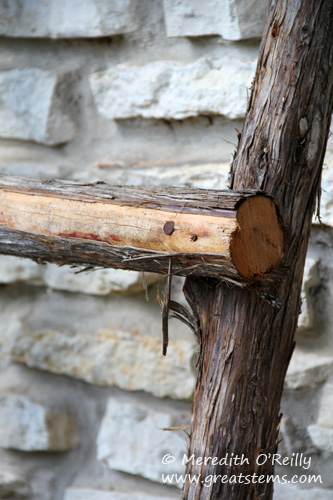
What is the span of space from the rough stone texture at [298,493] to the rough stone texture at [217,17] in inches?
25.2

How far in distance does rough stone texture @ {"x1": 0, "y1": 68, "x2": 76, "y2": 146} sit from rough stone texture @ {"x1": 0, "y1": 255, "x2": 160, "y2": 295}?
0.21 metres

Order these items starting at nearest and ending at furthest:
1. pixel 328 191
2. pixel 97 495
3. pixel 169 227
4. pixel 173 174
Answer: pixel 169 227
pixel 328 191
pixel 173 174
pixel 97 495

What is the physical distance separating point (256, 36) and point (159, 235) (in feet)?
1.27

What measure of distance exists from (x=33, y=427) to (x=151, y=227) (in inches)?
23.5

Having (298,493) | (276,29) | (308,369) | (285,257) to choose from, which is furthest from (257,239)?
(298,493)

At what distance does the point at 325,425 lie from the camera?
787 mm

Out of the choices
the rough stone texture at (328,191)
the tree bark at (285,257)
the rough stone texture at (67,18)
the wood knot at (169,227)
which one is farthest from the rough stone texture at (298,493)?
the rough stone texture at (67,18)

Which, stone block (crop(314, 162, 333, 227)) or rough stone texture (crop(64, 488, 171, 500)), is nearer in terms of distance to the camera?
stone block (crop(314, 162, 333, 227))

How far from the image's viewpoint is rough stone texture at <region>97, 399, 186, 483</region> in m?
0.90

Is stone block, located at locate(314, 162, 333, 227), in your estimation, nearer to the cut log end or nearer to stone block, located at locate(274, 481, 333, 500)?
the cut log end

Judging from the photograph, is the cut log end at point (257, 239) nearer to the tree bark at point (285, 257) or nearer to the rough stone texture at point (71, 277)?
the tree bark at point (285, 257)

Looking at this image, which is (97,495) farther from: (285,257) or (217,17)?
(217,17)

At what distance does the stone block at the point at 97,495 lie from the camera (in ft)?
3.04

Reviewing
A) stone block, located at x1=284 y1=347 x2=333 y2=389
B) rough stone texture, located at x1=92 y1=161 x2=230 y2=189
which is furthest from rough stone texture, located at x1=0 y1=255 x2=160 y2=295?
stone block, located at x1=284 y1=347 x2=333 y2=389
